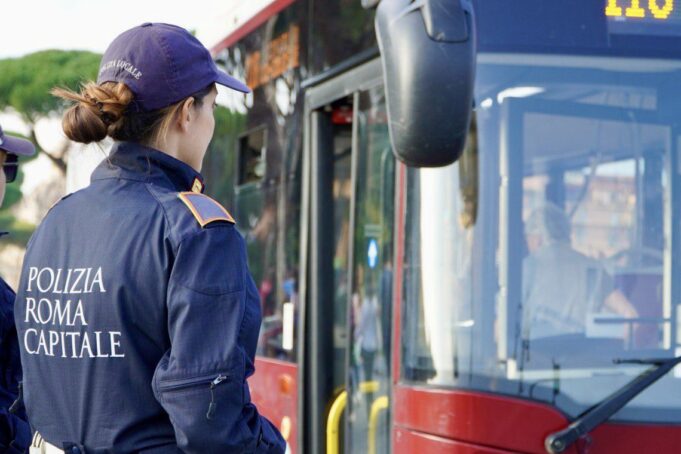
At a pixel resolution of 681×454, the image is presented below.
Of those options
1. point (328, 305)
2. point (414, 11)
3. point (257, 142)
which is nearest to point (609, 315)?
point (414, 11)

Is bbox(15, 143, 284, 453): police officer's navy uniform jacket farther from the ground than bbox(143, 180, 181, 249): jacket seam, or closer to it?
closer to it

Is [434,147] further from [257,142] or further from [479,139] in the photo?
[257,142]

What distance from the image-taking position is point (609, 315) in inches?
123

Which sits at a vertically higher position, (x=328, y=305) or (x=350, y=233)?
(x=350, y=233)

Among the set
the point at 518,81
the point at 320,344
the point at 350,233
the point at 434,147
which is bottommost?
the point at 320,344

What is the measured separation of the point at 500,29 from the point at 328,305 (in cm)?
144

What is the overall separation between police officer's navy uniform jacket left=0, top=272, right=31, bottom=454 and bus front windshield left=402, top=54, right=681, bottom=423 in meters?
1.23

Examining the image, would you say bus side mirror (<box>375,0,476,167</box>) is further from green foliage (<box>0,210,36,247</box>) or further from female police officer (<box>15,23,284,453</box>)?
green foliage (<box>0,210,36,247</box>)

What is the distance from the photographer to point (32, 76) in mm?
31797

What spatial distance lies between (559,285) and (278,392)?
5.60 ft

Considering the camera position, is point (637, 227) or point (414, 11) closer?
point (414, 11)

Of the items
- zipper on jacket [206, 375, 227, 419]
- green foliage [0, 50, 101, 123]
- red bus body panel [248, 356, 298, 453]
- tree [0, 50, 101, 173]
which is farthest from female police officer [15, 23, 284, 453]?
green foliage [0, 50, 101, 123]

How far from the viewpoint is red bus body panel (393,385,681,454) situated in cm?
297

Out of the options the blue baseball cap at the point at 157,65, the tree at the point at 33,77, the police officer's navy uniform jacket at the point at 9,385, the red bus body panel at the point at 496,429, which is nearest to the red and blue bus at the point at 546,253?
the red bus body panel at the point at 496,429
